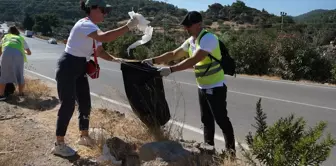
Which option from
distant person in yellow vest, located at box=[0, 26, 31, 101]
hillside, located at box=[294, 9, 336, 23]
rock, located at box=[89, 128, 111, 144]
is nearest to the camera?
rock, located at box=[89, 128, 111, 144]

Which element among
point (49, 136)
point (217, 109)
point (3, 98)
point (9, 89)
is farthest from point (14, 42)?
point (217, 109)

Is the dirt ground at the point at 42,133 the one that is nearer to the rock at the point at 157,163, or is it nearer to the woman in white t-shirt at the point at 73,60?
the woman in white t-shirt at the point at 73,60

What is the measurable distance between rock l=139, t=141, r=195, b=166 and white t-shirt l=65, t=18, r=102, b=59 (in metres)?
1.31

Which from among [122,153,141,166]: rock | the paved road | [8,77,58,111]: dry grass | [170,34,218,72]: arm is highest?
[170,34,218,72]: arm

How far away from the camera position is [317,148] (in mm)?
2797

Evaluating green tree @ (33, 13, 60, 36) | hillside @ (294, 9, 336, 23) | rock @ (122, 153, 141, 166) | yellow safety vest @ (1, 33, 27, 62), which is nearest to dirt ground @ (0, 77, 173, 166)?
rock @ (122, 153, 141, 166)

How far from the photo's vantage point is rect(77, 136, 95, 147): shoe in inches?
188

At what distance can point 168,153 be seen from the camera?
3.95 m

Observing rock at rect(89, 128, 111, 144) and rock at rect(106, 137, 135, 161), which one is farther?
rock at rect(89, 128, 111, 144)

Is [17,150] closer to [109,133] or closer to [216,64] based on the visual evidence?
[109,133]

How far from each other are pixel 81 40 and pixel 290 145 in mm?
2576

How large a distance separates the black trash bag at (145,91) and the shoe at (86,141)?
0.69 metres

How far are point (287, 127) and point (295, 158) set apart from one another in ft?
0.84

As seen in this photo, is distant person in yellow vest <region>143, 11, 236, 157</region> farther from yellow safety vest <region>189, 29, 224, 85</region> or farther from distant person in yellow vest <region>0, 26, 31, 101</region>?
distant person in yellow vest <region>0, 26, 31, 101</region>
